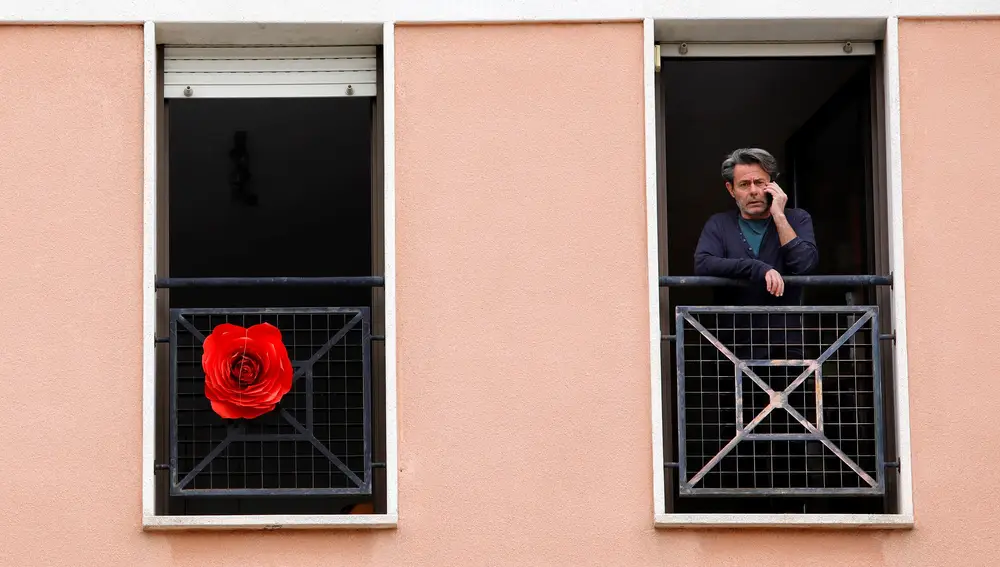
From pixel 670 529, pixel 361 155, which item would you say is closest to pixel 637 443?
pixel 670 529

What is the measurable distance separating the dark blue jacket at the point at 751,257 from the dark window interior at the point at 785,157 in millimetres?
353

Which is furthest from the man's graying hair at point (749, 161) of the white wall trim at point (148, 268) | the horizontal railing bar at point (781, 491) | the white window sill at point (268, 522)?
the white wall trim at point (148, 268)

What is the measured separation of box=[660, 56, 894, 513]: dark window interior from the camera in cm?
790

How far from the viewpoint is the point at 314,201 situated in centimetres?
895

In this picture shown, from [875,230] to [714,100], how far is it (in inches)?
47.1

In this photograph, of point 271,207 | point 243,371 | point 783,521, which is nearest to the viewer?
point 783,521

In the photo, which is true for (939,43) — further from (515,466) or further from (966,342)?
(515,466)

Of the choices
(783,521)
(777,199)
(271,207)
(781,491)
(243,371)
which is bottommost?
(783,521)

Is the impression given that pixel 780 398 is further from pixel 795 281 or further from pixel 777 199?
pixel 777 199

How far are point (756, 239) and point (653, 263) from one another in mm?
556

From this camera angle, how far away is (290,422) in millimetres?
7469

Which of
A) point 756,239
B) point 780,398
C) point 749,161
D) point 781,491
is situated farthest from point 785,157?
point 781,491

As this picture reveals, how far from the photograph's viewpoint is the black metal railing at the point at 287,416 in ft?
24.5

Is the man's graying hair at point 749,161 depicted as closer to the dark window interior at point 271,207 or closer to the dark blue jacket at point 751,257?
the dark blue jacket at point 751,257
